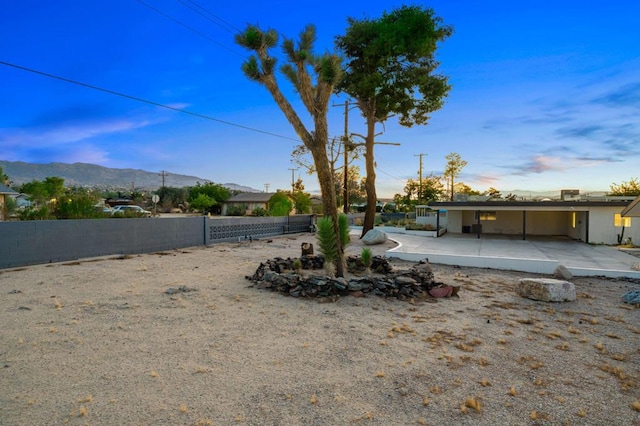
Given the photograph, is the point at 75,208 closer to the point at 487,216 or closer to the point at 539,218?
the point at 487,216

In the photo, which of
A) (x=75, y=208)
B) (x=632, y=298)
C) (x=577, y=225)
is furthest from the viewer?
(x=577, y=225)

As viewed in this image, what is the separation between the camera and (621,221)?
→ 17688 millimetres

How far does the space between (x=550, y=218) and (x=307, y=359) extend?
24.0 metres

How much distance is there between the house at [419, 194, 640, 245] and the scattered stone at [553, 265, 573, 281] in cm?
828

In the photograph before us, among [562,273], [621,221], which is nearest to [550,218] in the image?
[621,221]

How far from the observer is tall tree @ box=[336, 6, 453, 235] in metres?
19.0

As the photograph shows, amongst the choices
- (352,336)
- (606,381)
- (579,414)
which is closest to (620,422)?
(579,414)

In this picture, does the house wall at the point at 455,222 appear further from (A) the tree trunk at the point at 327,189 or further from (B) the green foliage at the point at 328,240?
(B) the green foliage at the point at 328,240

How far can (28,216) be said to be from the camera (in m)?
15.5

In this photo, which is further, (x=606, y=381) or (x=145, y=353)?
(x=145, y=353)

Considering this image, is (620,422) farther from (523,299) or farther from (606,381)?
(523,299)

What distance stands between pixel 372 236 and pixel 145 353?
14.7 metres

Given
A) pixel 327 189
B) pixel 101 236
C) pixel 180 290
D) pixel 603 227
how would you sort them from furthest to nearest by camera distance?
pixel 603 227 < pixel 101 236 < pixel 327 189 < pixel 180 290

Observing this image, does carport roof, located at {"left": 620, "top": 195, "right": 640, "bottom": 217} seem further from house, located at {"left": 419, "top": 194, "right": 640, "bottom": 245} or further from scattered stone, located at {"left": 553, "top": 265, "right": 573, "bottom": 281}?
house, located at {"left": 419, "top": 194, "right": 640, "bottom": 245}
